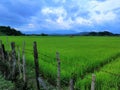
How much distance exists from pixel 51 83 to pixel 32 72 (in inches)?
85.3

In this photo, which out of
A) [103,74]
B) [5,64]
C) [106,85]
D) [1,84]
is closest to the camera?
[106,85]

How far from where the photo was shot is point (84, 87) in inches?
283

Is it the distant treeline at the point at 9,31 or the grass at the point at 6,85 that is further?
the distant treeline at the point at 9,31

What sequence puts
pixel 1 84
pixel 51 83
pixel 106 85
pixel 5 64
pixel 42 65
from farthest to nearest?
pixel 5 64, pixel 42 65, pixel 1 84, pixel 51 83, pixel 106 85

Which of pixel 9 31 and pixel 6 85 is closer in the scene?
pixel 6 85

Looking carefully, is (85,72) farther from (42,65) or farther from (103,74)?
(42,65)

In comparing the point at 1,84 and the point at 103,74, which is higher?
the point at 103,74

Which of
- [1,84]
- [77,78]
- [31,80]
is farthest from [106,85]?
[1,84]

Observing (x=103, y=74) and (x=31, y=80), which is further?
(x=31, y=80)

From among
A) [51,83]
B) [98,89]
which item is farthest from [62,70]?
[98,89]

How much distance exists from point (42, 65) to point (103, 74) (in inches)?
130

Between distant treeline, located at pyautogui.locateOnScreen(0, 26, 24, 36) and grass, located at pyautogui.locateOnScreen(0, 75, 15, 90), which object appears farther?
distant treeline, located at pyautogui.locateOnScreen(0, 26, 24, 36)

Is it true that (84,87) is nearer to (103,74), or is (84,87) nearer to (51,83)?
(103,74)

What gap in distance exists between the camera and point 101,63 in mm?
10453
